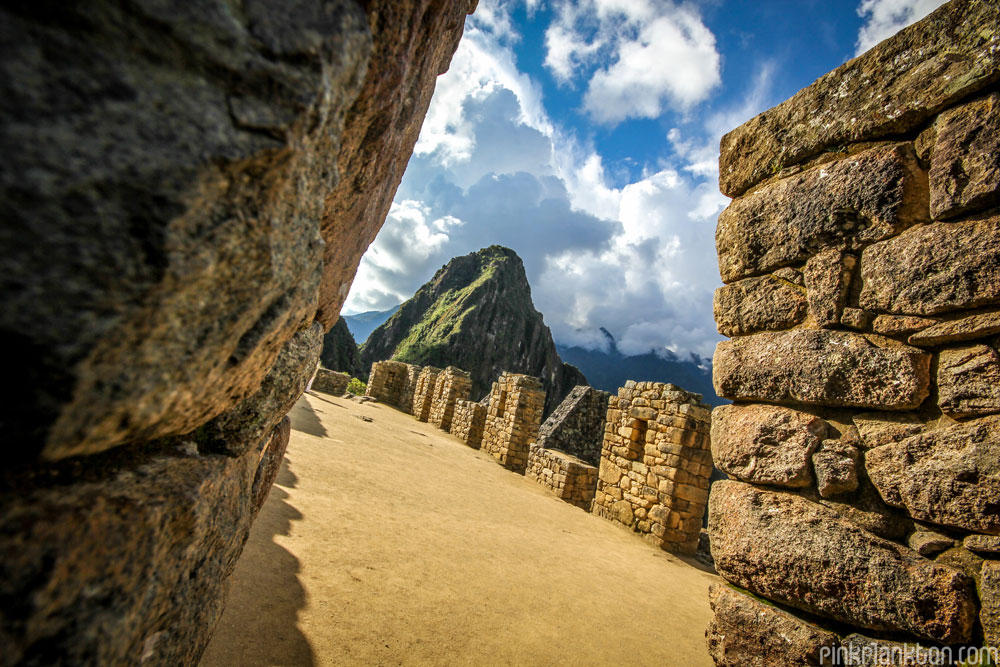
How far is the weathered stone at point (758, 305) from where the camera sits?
2.28 m

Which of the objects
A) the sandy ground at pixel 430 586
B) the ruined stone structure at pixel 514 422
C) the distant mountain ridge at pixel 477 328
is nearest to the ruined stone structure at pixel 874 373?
the sandy ground at pixel 430 586

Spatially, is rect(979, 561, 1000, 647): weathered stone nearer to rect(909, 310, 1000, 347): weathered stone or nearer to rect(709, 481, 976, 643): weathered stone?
rect(709, 481, 976, 643): weathered stone

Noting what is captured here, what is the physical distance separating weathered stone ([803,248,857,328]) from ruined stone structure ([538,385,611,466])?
28.9 ft

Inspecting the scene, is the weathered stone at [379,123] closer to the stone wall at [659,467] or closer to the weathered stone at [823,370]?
the weathered stone at [823,370]

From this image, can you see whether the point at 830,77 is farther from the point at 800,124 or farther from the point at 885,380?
the point at 885,380

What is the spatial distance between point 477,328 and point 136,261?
66.0 meters

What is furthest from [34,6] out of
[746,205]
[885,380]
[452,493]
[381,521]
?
[452,493]

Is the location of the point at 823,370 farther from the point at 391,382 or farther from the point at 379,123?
the point at 391,382

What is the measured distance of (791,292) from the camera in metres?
2.30

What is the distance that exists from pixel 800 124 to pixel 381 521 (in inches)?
168

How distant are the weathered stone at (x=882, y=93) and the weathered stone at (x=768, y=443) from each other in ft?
4.58

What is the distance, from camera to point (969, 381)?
5.53 ft

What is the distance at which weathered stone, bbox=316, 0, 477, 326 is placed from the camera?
1.16 metres

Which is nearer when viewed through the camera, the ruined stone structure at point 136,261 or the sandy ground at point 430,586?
the ruined stone structure at point 136,261
